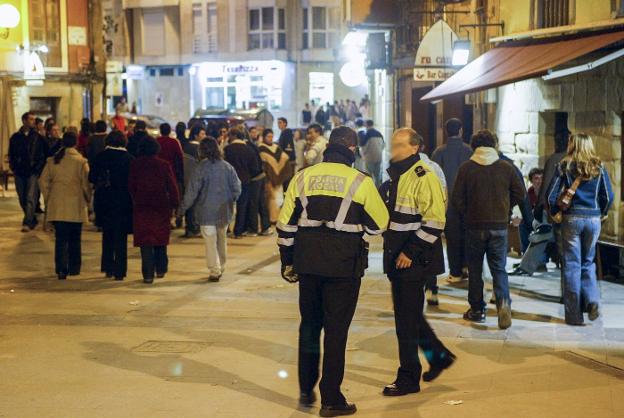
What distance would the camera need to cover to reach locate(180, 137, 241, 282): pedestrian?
11.7 meters

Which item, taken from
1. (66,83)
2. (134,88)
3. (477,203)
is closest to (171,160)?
(477,203)

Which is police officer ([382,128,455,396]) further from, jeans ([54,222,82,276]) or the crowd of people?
jeans ([54,222,82,276])

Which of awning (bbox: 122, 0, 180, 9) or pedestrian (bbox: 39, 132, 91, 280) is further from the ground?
awning (bbox: 122, 0, 180, 9)

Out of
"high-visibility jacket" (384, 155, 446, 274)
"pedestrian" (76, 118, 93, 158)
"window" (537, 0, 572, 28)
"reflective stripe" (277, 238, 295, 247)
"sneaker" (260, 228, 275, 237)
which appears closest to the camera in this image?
"reflective stripe" (277, 238, 295, 247)

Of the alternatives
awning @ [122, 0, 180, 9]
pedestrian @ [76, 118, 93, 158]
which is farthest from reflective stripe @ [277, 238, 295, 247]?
awning @ [122, 0, 180, 9]

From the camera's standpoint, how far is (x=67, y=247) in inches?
485

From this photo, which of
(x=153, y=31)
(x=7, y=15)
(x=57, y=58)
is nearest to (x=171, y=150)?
(x=7, y=15)

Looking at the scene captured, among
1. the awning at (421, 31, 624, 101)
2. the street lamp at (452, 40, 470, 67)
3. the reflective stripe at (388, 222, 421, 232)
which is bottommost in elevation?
the reflective stripe at (388, 222, 421, 232)

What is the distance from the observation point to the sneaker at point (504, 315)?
909cm

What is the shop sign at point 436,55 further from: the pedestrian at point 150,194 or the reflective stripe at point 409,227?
the reflective stripe at point 409,227

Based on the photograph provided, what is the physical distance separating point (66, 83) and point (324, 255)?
80.5 ft

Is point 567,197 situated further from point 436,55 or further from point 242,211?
point 242,211

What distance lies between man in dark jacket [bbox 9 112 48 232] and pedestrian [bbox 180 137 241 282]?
18.8ft

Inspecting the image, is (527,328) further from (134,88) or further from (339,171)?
(134,88)
